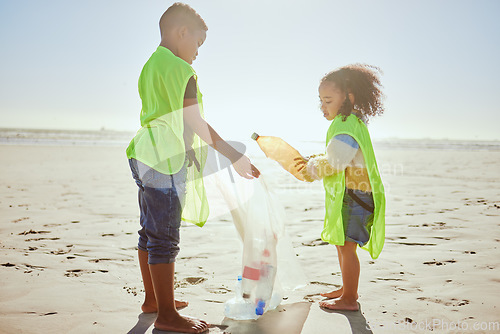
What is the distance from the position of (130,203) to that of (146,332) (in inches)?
159

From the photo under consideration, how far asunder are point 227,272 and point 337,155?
1.35m

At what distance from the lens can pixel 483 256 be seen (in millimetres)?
3467

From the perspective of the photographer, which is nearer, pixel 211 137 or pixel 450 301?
pixel 211 137

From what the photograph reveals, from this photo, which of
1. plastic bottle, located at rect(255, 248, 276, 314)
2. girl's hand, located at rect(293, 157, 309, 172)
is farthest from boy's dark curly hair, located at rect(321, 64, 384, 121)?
plastic bottle, located at rect(255, 248, 276, 314)

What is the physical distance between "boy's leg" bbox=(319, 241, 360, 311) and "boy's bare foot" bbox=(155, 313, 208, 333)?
866mm

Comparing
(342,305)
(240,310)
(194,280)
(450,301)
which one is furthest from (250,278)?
(450,301)

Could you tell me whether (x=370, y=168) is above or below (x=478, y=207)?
above

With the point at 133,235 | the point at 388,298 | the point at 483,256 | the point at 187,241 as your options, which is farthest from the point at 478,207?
the point at 133,235

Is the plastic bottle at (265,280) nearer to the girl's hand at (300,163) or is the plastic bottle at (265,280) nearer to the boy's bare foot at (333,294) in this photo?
the boy's bare foot at (333,294)

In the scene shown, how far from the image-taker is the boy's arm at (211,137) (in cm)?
224

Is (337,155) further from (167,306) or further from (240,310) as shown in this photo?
(167,306)

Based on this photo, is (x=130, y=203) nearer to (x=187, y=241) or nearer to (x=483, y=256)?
(x=187, y=241)

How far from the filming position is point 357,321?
243 centimetres

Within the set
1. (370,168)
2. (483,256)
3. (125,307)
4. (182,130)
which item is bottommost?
(125,307)
